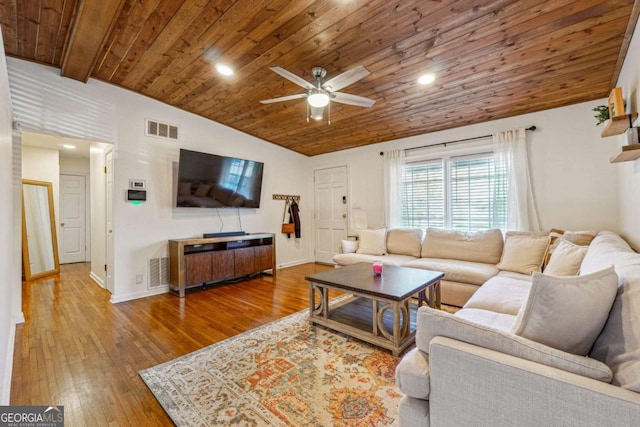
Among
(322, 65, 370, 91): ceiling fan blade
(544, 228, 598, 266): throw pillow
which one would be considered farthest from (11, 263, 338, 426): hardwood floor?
(544, 228, 598, 266): throw pillow

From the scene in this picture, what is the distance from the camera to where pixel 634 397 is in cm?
78

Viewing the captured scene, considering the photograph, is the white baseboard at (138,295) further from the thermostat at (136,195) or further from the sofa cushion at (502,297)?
the sofa cushion at (502,297)

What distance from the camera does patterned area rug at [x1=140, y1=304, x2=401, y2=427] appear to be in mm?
1576

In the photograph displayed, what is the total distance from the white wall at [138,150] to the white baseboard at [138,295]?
0.04ft

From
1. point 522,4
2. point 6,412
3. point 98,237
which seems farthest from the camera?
point 98,237

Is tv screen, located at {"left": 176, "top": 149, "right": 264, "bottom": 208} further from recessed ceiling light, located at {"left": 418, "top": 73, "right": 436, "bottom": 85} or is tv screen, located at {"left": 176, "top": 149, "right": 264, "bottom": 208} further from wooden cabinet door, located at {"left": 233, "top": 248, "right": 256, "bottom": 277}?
recessed ceiling light, located at {"left": 418, "top": 73, "right": 436, "bottom": 85}

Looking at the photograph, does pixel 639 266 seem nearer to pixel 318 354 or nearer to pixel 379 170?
pixel 318 354

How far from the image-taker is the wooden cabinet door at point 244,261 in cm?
443

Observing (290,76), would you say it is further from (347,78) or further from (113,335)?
(113,335)

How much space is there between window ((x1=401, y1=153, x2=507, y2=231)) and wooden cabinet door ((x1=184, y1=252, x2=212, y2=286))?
3267 mm

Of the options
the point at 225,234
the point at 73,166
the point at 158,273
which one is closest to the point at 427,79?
the point at 225,234

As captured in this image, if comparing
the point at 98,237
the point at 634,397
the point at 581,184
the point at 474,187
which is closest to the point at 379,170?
the point at 474,187

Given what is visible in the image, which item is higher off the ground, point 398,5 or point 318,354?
point 398,5

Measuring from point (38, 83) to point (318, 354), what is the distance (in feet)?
13.8
